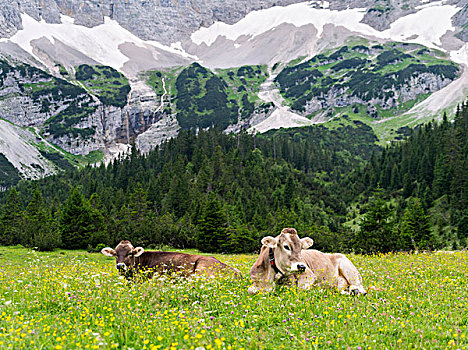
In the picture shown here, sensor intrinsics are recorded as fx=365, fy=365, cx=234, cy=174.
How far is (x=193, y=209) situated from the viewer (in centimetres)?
8388

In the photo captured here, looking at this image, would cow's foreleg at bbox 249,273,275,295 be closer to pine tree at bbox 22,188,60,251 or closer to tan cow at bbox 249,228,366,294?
tan cow at bbox 249,228,366,294

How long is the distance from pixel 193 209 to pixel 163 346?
3097 inches

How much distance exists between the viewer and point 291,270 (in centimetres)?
1023

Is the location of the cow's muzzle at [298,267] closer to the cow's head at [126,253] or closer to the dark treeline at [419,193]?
the cow's head at [126,253]

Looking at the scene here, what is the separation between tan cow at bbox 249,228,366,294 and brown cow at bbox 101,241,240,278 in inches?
153

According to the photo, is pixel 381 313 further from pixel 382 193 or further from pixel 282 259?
pixel 382 193

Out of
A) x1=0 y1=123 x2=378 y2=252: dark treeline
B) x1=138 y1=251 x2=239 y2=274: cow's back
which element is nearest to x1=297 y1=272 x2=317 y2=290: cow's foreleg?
x1=138 y1=251 x2=239 y2=274: cow's back

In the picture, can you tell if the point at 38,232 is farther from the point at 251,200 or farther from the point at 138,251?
the point at 251,200

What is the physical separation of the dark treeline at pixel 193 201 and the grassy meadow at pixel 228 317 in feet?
130

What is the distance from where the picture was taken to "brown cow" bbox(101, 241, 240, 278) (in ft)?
49.5

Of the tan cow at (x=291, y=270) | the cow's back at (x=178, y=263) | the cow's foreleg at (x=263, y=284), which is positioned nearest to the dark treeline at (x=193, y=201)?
the cow's back at (x=178, y=263)

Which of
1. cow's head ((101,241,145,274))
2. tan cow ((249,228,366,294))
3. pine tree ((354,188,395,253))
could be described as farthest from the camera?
pine tree ((354,188,395,253))

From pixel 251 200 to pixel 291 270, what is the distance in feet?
289

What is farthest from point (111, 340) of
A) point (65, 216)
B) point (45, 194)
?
point (45, 194)
